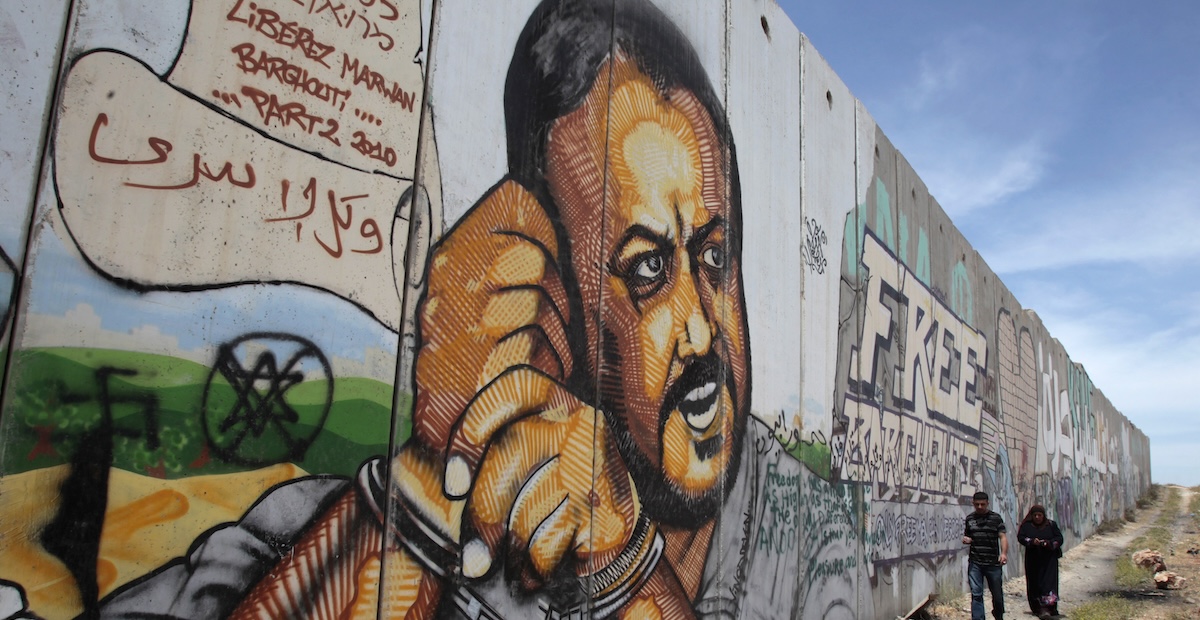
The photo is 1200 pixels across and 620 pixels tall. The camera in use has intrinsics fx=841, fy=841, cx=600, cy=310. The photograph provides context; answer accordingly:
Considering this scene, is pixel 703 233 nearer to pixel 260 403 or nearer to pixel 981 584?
pixel 260 403

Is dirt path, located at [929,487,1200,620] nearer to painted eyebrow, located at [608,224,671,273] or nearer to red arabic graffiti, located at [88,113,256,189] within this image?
painted eyebrow, located at [608,224,671,273]

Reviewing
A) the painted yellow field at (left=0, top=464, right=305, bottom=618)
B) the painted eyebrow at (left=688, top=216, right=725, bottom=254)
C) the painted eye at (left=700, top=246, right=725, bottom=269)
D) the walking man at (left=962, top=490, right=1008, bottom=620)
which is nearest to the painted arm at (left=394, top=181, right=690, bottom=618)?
the painted yellow field at (left=0, top=464, right=305, bottom=618)

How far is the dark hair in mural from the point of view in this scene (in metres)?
4.46

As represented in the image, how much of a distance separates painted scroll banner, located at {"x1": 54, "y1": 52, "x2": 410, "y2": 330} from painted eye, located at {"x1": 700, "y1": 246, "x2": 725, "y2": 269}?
3.12 meters

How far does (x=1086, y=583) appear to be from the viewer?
1550 cm

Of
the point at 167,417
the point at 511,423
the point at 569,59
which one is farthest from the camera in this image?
the point at 569,59

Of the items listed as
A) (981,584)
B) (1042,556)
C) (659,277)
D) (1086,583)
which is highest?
(659,277)

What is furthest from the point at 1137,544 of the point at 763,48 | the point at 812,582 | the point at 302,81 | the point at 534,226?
the point at 302,81

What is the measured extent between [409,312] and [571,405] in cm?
130

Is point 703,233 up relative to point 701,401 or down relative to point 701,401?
up

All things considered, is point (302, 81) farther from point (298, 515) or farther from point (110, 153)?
point (298, 515)

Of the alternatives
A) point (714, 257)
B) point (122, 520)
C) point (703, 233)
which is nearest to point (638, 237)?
point (703, 233)

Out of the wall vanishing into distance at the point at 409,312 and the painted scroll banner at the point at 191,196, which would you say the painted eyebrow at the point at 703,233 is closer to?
the wall vanishing into distance at the point at 409,312

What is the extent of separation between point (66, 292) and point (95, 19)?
91 centimetres
